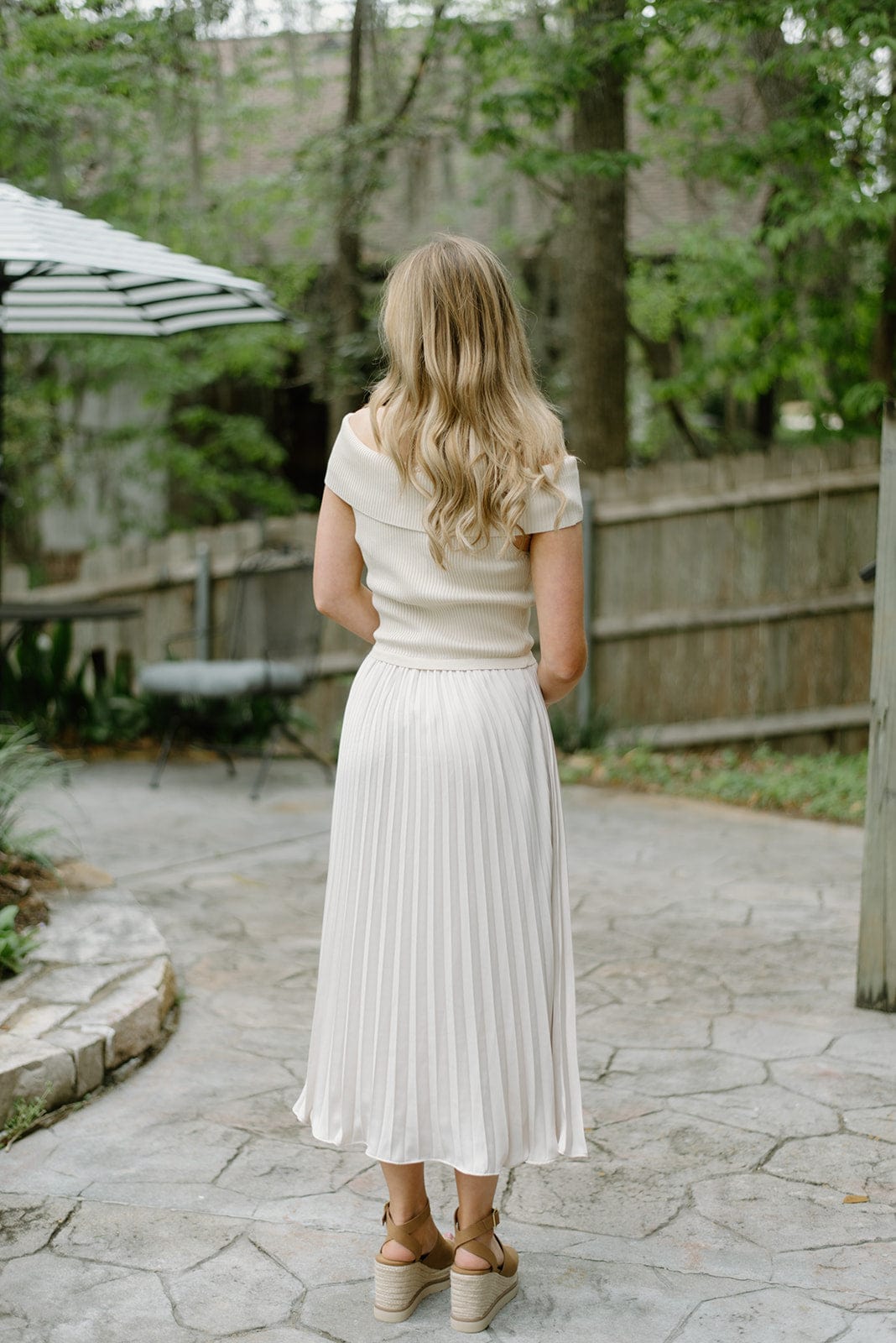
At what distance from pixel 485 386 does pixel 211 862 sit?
3739mm

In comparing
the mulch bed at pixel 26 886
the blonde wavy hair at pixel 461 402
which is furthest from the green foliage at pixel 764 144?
the mulch bed at pixel 26 886

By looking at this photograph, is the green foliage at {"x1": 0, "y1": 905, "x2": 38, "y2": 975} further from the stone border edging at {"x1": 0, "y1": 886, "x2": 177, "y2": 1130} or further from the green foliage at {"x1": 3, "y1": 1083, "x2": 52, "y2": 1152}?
the green foliage at {"x1": 3, "y1": 1083, "x2": 52, "y2": 1152}

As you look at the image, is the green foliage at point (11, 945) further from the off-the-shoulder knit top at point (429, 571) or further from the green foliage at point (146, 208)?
the green foliage at point (146, 208)

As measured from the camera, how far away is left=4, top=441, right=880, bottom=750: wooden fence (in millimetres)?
7684

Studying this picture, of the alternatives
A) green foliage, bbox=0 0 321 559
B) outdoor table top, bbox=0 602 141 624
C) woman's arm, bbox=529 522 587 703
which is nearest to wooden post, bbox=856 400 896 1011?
woman's arm, bbox=529 522 587 703

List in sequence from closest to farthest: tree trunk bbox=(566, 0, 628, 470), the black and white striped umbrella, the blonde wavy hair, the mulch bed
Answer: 1. the blonde wavy hair
2. the mulch bed
3. the black and white striped umbrella
4. tree trunk bbox=(566, 0, 628, 470)

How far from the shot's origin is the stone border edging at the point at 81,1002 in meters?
3.23

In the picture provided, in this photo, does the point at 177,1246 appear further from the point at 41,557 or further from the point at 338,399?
the point at 41,557

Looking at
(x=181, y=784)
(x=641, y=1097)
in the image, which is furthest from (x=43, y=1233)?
(x=181, y=784)

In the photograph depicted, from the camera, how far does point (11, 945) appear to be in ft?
12.4

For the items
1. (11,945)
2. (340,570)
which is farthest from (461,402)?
(11,945)

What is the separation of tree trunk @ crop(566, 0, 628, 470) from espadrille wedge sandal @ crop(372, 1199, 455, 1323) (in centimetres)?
657

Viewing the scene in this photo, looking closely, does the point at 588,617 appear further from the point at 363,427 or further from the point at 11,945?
the point at 363,427

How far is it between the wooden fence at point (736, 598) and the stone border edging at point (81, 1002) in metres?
3.70
